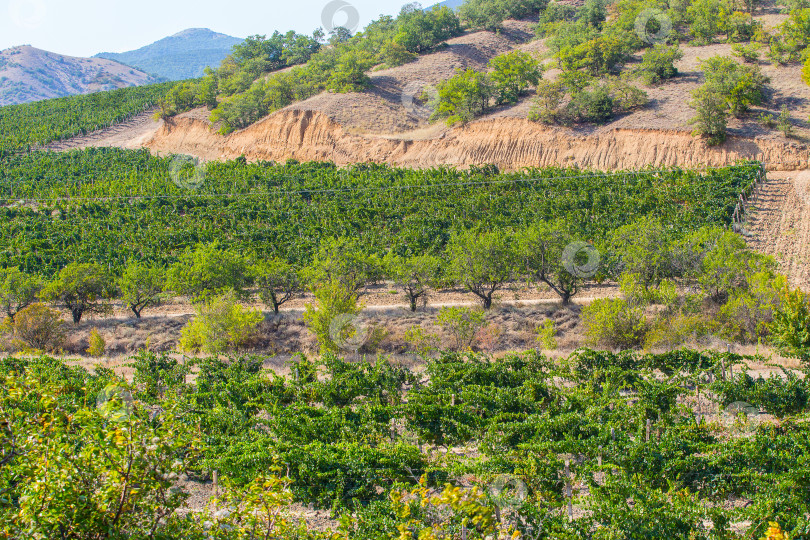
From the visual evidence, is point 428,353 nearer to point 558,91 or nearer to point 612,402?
point 612,402

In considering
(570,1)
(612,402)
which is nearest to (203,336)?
(612,402)

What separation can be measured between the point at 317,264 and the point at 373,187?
47.9 ft

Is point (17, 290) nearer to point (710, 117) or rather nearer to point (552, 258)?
point (552, 258)

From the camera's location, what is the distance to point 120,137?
7238cm

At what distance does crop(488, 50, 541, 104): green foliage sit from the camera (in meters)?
47.9

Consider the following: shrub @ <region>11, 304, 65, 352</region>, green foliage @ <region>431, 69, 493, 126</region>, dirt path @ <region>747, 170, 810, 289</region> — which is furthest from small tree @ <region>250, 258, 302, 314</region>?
green foliage @ <region>431, 69, 493, 126</region>

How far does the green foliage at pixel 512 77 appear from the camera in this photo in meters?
47.9

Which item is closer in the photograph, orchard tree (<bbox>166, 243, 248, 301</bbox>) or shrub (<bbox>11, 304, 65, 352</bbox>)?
shrub (<bbox>11, 304, 65, 352</bbox>)

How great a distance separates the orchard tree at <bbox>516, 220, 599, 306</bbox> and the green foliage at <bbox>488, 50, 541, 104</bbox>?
2530 centimetres

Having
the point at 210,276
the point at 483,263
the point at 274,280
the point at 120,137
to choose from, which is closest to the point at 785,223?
the point at 483,263

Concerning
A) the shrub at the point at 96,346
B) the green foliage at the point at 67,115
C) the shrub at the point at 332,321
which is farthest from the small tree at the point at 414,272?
the green foliage at the point at 67,115

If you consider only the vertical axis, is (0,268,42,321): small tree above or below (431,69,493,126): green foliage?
below

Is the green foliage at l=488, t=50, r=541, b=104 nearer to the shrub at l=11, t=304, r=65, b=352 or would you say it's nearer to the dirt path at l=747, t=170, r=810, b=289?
the dirt path at l=747, t=170, r=810, b=289

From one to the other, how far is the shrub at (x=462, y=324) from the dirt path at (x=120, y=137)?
5630 cm
